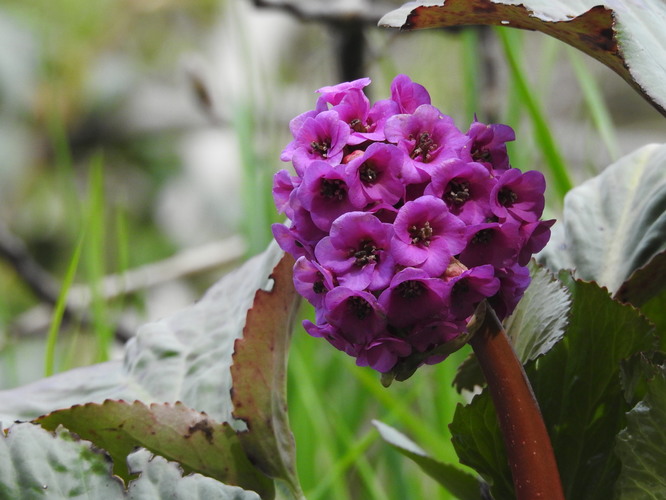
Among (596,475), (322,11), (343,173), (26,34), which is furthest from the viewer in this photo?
(26,34)

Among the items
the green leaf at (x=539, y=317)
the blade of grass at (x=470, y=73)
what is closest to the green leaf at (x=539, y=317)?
the green leaf at (x=539, y=317)

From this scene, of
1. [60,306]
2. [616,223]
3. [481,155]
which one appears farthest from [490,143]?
[60,306]

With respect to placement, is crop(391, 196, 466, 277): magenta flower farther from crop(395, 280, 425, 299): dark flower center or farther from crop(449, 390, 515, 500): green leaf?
crop(449, 390, 515, 500): green leaf

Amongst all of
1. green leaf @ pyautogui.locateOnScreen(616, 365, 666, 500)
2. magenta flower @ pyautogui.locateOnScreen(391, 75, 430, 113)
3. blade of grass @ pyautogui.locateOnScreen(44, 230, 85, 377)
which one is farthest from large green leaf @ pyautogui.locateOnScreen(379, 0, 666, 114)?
blade of grass @ pyautogui.locateOnScreen(44, 230, 85, 377)

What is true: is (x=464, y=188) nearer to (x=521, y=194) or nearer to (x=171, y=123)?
(x=521, y=194)

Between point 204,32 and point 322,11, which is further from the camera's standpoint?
point 204,32

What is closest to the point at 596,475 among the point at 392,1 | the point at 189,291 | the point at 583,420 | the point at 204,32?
the point at 583,420

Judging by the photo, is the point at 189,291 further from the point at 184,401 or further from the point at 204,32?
the point at 184,401
